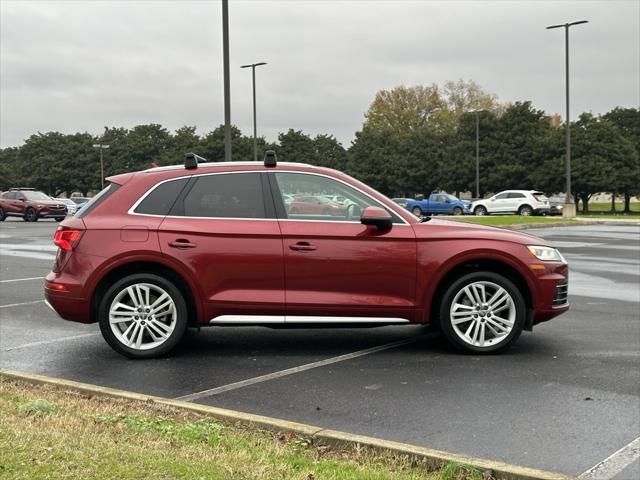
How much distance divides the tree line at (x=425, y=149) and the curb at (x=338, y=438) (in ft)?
143

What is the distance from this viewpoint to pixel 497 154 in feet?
201

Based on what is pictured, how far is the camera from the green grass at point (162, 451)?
357 centimetres

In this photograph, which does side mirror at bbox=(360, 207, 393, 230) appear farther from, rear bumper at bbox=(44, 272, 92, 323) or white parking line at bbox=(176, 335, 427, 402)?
rear bumper at bbox=(44, 272, 92, 323)

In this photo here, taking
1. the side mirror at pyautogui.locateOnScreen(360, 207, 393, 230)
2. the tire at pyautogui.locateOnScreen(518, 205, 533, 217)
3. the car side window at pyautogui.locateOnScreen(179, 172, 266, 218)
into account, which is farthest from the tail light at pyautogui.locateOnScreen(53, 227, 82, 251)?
the tire at pyautogui.locateOnScreen(518, 205, 533, 217)

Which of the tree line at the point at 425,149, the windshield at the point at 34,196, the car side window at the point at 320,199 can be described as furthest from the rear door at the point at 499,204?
the car side window at the point at 320,199

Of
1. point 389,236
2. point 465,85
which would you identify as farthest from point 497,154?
point 389,236

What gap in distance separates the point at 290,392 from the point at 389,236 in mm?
1721

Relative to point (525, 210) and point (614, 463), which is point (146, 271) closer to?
point (614, 463)

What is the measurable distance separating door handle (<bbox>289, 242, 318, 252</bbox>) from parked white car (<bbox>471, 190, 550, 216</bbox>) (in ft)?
130

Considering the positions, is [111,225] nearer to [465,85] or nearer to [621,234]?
[621,234]

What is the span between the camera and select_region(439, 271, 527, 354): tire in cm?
644

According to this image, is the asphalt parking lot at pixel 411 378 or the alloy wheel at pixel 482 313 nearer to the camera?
the asphalt parking lot at pixel 411 378

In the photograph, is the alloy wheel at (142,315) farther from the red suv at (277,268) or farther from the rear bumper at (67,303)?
the rear bumper at (67,303)

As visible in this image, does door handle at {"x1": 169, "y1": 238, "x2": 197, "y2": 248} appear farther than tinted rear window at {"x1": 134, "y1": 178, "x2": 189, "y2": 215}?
No
